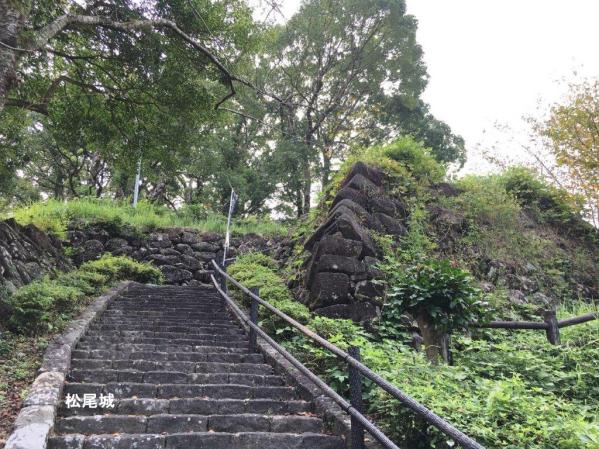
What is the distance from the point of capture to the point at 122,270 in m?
10.4

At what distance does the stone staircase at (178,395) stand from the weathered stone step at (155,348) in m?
0.01

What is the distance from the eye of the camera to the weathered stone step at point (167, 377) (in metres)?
4.02

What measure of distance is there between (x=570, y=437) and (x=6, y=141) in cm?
1111

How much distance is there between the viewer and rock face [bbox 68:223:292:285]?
11562 mm

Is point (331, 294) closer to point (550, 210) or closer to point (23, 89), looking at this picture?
point (23, 89)

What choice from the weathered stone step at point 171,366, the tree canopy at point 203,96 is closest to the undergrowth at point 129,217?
the tree canopy at point 203,96

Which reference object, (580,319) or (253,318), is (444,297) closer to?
(580,319)

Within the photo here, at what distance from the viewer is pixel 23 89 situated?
743 cm

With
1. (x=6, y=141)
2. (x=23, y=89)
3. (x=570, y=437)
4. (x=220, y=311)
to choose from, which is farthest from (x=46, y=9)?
(x=570, y=437)

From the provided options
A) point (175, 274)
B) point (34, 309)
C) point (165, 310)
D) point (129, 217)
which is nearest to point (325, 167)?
point (175, 274)

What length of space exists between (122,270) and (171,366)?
652 cm

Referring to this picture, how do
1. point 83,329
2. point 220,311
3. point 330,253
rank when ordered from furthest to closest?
1. point 220,311
2. point 330,253
3. point 83,329

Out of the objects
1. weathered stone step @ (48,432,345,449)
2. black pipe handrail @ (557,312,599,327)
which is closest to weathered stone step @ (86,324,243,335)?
weathered stone step @ (48,432,345,449)

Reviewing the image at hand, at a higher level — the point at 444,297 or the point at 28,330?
the point at 444,297
